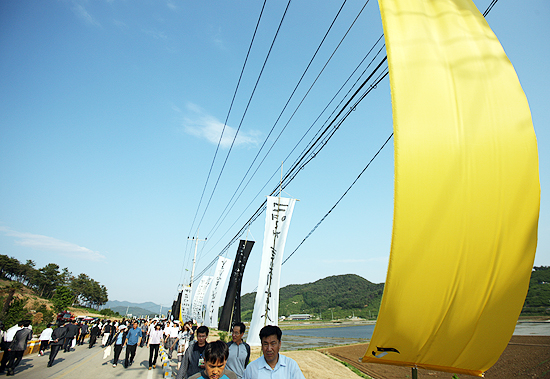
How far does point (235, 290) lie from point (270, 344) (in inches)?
422

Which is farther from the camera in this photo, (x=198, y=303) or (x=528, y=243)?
(x=198, y=303)

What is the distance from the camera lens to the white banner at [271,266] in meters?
8.75

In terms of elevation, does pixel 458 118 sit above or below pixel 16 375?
above

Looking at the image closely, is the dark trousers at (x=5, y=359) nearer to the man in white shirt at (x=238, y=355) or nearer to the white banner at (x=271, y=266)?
the white banner at (x=271, y=266)

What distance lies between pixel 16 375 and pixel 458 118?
12002 millimetres

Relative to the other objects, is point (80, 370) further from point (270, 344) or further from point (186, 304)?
point (186, 304)

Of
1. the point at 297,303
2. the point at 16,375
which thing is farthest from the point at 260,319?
the point at 297,303

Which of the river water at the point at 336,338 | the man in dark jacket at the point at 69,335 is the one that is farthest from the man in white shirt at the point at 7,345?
the river water at the point at 336,338

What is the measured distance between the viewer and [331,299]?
140500mm

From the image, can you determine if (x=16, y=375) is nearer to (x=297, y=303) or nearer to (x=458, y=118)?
(x=458, y=118)

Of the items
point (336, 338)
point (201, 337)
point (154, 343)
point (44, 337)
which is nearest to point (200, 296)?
point (44, 337)

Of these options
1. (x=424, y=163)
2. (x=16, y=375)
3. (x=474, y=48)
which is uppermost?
(x=474, y=48)

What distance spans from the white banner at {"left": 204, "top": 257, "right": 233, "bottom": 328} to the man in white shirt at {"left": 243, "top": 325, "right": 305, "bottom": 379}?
1545 centimetres

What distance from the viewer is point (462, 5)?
2.96m
